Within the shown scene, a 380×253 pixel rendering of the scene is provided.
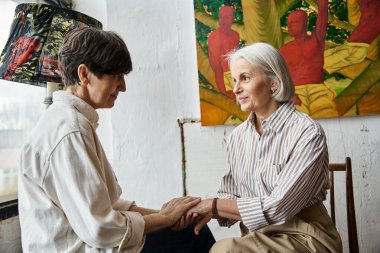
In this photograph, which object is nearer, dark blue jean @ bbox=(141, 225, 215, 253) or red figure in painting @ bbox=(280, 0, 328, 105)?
dark blue jean @ bbox=(141, 225, 215, 253)

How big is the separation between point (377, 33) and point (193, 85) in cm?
109

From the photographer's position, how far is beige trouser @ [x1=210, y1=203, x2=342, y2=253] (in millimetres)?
1273

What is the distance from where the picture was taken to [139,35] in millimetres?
2498

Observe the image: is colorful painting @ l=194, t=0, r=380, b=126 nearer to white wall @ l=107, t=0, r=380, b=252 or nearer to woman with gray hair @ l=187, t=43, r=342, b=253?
white wall @ l=107, t=0, r=380, b=252

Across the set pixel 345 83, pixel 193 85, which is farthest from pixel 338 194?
pixel 193 85

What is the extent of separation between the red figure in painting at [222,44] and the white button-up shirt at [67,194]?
130cm

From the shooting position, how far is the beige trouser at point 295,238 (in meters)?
1.27

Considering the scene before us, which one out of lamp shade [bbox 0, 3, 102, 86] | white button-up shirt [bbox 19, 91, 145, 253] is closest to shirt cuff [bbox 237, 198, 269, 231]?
white button-up shirt [bbox 19, 91, 145, 253]

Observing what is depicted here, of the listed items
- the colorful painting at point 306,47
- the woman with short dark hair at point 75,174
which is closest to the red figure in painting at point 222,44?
the colorful painting at point 306,47

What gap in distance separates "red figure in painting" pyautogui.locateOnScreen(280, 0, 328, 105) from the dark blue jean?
1056 mm

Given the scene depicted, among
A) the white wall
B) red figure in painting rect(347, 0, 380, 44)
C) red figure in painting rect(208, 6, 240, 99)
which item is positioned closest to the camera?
red figure in painting rect(347, 0, 380, 44)

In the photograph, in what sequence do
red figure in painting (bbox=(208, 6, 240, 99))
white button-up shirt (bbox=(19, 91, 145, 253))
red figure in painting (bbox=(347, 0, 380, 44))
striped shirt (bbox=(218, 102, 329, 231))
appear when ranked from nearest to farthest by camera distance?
white button-up shirt (bbox=(19, 91, 145, 253)) → striped shirt (bbox=(218, 102, 329, 231)) → red figure in painting (bbox=(347, 0, 380, 44)) → red figure in painting (bbox=(208, 6, 240, 99))

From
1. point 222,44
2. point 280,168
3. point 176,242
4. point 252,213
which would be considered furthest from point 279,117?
point 222,44

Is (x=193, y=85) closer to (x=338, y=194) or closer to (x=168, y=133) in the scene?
(x=168, y=133)
